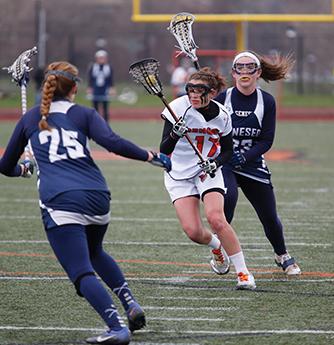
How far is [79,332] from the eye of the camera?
597 cm

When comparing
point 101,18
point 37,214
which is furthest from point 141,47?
point 37,214

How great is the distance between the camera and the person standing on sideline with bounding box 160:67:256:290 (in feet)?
23.4

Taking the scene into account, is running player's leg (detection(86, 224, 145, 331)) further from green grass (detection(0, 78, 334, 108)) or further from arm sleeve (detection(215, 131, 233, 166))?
green grass (detection(0, 78, 334, 108))

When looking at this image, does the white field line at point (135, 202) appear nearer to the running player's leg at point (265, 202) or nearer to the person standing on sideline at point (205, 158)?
the running player's leg at point (265, 202)

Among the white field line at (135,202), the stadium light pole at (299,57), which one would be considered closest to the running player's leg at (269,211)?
the white field line at (135,202)

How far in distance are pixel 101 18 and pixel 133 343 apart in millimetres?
34833

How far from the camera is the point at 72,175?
5602mm

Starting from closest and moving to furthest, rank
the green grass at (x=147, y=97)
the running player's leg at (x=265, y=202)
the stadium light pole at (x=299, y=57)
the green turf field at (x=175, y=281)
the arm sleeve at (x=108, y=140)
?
the arm sleeve at (x=108, y=140) < the green turf field at (x=175, y=281) < the running player's leg at (x=265, y=202) < the green grass at (x=147, y=97) < the stadium light pole at (x=299, y=57)

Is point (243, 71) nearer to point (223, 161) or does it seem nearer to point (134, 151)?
point (223, 161)

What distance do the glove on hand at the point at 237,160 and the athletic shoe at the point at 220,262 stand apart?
614mm

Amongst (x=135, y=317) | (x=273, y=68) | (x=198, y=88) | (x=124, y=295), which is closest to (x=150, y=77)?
(x=198, y=88)

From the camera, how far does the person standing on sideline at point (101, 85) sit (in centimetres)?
2302

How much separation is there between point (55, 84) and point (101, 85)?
17.7 metres

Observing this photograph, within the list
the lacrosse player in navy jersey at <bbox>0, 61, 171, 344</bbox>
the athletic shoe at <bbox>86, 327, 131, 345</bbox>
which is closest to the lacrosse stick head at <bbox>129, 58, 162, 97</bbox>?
the lacrosse player in navy jersey at <bbox>0, 61, 171, 344</bbox>
